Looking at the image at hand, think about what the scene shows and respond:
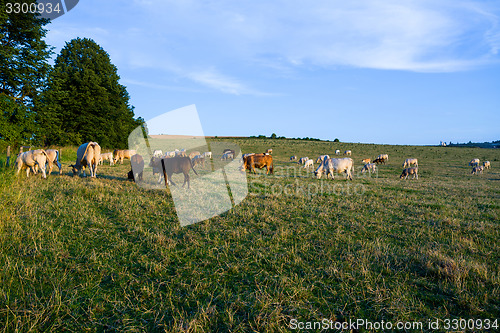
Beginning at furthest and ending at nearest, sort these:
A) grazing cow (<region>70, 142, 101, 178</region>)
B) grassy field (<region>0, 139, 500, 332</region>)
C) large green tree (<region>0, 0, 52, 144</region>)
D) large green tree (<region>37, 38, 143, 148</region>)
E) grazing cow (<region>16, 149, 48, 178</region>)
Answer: large green tree (<region>37, 38, 143, 148</region>), large green tree (<region>0, 0, 52, 144</region>), grazing cow (<region>70, 142, 101, 178</region>), grazing cow (<region>16, 149, 48, 178</region>), grassy field (<region>0, 139, 500, 332</region>)

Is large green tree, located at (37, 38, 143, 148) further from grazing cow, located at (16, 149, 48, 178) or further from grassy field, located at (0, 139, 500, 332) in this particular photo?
grassy field, located at (0, 139, 500, 332)

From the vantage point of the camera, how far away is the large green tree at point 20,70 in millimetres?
20234

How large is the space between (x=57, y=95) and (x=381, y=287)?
116 feet

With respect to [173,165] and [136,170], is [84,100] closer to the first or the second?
[136,170]

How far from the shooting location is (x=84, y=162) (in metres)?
14.4

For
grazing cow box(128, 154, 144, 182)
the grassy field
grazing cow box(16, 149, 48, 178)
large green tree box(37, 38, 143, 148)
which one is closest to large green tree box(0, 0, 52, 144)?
large green tree box(37, 38, 143, 148)

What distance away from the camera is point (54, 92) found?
25.5m

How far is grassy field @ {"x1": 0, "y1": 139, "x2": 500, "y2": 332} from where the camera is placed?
3.16 m

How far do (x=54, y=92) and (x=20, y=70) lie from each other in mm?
4207

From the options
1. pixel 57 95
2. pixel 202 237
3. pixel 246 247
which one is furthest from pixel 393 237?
pixel 57 95

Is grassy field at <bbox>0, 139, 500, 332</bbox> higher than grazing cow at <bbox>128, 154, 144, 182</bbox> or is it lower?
lower

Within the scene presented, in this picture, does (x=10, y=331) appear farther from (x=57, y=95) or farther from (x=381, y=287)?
(x=57, y=95)

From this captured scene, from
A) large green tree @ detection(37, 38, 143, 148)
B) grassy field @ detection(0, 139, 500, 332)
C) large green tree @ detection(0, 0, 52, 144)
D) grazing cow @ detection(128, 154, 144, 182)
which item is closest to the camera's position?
grassy field @ detection(0, 139, 500, 332)

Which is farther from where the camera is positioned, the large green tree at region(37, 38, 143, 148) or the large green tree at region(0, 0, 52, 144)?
the large green tree at region(37, 38, 143, 148)
